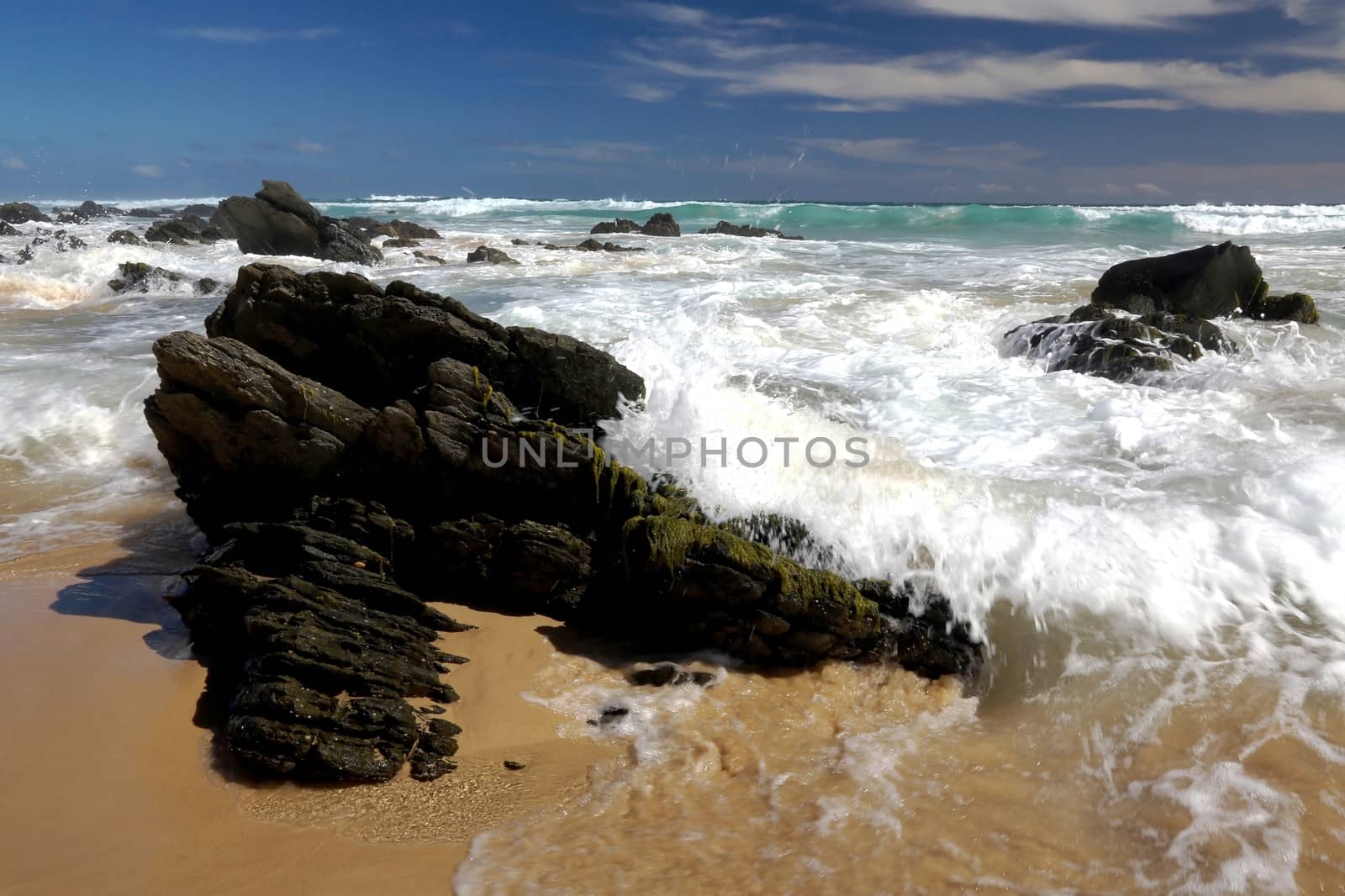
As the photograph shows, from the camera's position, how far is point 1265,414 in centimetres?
818

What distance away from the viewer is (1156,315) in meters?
11.2

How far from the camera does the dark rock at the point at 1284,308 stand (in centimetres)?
1242

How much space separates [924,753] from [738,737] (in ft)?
2.81

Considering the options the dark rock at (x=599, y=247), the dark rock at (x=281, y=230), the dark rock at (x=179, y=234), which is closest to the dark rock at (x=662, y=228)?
the dark rock at (x=599, y=247)

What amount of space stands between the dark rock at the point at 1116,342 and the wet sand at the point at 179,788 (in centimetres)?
828

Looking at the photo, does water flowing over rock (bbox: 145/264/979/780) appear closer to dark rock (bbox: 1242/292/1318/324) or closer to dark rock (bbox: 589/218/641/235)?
dark rock (bbox: 1242/292/1318/324)

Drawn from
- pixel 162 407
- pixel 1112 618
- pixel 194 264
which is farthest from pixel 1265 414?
pixel 194 264

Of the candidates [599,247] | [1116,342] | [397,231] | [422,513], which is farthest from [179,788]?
[397,231]

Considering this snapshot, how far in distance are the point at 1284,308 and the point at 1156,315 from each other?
2.98 m

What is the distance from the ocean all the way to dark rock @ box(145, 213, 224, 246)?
17.2m

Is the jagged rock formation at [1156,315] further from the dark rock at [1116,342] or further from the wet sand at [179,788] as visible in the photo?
the wet sand at [179,788]

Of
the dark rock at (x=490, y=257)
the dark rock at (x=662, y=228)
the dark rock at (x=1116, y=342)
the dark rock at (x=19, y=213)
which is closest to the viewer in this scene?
the dark rock at (x=1116, y=342)

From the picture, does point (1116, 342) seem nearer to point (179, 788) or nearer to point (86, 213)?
point (179, 788)

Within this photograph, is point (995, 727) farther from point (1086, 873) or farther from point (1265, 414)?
point (1265, 414)
